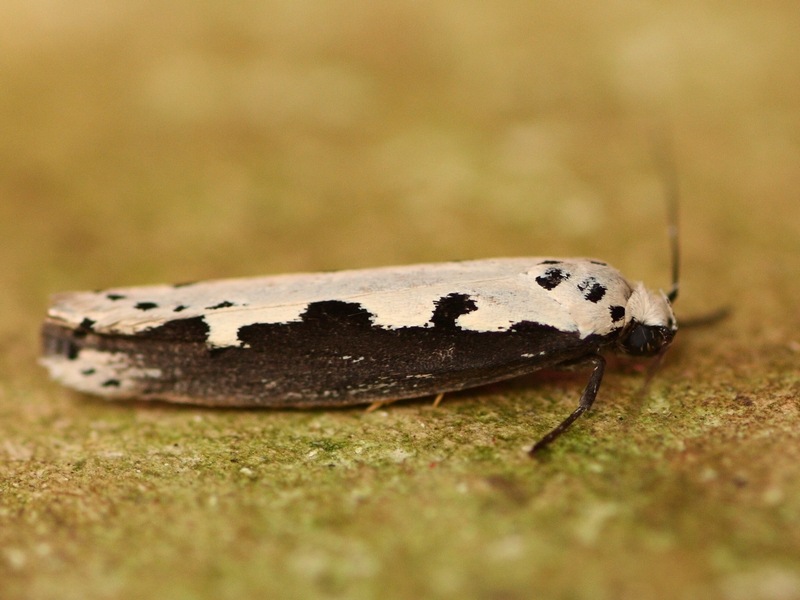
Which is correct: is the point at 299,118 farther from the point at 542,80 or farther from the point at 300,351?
the point at 300,351

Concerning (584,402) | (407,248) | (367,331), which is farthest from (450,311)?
(407,248)

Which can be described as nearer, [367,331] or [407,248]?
[367,331]

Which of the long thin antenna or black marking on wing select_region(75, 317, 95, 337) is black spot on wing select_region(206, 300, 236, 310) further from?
the long thin antenna

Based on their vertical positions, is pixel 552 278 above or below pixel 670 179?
below

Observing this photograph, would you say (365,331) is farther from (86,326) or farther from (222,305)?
(86,326)

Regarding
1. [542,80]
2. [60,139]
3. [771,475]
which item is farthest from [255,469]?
[542,80]

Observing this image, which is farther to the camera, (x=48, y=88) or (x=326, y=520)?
(x=48, y=88)

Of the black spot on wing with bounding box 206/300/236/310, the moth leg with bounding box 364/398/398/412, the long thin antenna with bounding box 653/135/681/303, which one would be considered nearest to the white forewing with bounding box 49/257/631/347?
the black spot on wing with bounding box 206/300/236/310
